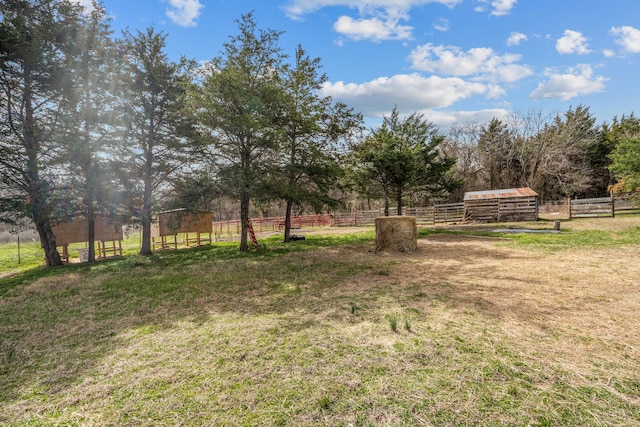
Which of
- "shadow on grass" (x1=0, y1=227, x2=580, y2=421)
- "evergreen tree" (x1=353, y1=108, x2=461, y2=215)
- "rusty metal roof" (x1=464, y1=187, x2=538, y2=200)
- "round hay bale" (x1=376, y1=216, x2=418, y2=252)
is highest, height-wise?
"evergreen tree" (x1=353, y1=108, x2=461, y2=215)

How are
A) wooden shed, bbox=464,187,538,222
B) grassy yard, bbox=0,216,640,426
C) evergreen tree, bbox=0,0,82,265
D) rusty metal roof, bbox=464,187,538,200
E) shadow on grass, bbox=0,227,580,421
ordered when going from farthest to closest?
rusty metal roof, bbox=464,187,538,200 < wooden shed, bbox=464,187,538,222 < evergreen tree, bbox=0,0,82,265 < shadow on grass, bbox=0,227,580,421 < grassy yard, bbox=0,216,640,426

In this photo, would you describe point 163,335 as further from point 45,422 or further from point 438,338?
point 438,338

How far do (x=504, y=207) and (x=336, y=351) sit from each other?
72.3 ft

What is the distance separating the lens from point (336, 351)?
3062 mm

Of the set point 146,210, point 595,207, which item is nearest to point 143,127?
point 146,210

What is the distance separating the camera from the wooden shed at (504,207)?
20.2 metres

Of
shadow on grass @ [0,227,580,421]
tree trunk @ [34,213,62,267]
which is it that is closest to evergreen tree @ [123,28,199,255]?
tree trunk @ [34,213,62,267]

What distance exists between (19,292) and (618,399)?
33.8ft

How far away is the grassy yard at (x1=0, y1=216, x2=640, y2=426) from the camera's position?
7.17 ft

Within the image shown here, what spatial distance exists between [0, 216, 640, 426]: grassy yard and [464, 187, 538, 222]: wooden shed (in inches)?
610

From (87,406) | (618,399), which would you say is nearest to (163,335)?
(87,406)

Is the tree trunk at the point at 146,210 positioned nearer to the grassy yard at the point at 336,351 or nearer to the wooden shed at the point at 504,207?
the grassy yard at the point at 336,351

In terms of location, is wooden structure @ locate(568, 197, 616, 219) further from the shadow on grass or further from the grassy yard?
the grassy yard

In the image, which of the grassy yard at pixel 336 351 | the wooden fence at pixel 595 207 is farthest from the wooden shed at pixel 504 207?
the grassy yard at pixel 336 351
